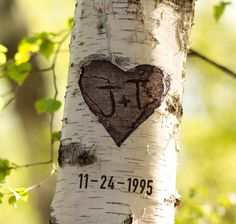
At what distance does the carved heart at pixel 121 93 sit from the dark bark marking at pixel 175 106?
3cm

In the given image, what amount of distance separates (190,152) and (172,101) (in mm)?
12546

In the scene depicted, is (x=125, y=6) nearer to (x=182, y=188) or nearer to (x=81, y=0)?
(x=81, y=0)

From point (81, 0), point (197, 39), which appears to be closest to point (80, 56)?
point (81, 0)

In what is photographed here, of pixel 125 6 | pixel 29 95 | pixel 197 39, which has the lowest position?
pixel 125 6

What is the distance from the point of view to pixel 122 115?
2355 millimetres

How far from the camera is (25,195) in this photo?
324 cm

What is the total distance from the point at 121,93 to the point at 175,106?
169mm

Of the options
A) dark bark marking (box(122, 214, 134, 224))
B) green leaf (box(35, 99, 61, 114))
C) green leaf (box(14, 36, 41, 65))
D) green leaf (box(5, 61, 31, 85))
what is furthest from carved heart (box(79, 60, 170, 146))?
green leaf (box(14, 36, 41, 65))

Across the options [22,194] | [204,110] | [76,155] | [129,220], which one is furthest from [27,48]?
[204,110]

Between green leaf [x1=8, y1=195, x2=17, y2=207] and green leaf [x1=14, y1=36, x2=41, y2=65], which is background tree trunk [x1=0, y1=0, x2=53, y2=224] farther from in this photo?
green leaf [x1=8, y1=195, x2=17, y2=207]

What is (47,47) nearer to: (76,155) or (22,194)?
(22,194)

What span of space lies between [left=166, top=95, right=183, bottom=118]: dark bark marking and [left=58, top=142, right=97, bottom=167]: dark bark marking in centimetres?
25

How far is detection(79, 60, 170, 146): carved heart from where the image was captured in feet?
7.68

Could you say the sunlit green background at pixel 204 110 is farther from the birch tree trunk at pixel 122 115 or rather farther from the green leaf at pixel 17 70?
the birch tree trunk at pixel 122 115
